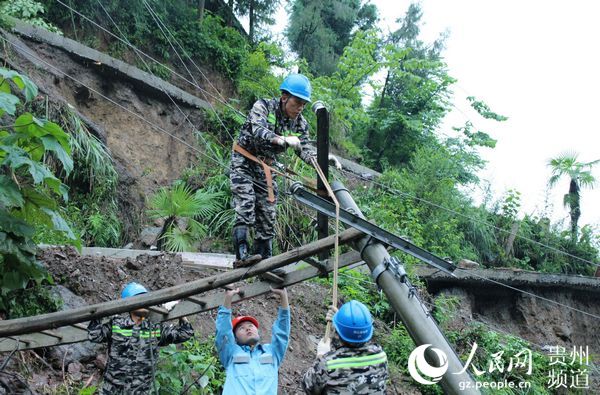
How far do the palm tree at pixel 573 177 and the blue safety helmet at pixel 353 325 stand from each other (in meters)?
16.1

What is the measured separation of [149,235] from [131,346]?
627 cm

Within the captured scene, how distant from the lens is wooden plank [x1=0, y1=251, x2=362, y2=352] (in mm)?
5551

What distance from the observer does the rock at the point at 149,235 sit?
37.9 ft

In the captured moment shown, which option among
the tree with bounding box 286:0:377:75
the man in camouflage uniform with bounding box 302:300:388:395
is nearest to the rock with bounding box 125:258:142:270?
the man in camouflage uniform with bounding box 302:300:388:395

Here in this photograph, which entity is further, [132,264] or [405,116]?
[405,116]

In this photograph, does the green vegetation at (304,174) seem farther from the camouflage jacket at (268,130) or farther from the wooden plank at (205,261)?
the wooden plank at (205,261)

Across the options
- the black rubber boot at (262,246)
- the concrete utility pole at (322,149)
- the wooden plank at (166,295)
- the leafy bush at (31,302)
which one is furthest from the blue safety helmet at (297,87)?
the leafy bush at (31,302)

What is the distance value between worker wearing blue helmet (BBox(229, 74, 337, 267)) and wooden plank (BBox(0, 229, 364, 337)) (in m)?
0.18

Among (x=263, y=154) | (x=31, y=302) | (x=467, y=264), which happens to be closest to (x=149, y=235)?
(x=31, y=302)

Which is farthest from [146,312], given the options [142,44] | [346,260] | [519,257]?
[519,257]

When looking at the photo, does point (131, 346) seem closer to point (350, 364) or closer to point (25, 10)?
point (350, 364)

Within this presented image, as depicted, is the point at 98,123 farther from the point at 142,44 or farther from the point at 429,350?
the point at 429,350

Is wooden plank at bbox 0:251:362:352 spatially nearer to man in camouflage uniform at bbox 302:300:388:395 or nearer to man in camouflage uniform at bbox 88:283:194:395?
man in camouflage uniform at bbox 88:283:194:395

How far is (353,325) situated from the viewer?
13.1 feet
